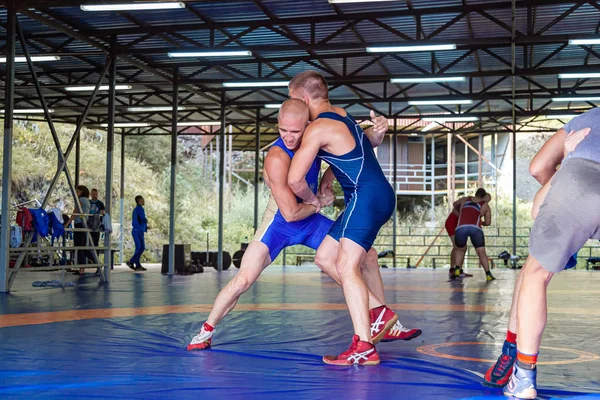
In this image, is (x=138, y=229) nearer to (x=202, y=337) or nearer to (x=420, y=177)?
(x=202, y=337)

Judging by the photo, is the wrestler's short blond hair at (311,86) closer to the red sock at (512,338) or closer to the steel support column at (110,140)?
the red sock at (512,338)

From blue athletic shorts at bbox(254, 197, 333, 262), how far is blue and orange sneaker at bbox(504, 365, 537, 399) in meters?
1.81

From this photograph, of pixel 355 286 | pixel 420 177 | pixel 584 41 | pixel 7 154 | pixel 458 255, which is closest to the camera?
pixel 355 286

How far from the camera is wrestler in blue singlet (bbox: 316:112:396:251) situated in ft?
14.2

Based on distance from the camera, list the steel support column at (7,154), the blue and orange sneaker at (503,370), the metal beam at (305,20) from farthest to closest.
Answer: the metal beam at (305,20), the steel support column at (7,154), the blue and orange sneaker at (503,370)

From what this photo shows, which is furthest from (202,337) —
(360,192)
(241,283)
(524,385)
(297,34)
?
(297,34)

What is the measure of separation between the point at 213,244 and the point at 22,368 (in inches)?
1112

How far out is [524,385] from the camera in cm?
320

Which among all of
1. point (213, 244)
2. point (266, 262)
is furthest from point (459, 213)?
point (213, 244)

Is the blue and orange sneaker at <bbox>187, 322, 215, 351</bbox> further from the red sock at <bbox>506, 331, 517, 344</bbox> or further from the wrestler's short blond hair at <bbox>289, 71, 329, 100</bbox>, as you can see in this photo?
the red sock at <bbox>506, 331, 517, 344</bbox>

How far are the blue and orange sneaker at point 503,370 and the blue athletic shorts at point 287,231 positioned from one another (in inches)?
61.8

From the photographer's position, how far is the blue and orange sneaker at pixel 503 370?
3436mm

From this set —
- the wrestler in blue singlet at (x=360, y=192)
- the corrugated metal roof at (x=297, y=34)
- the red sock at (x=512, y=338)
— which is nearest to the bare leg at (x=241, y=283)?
the wrestler in blue singlet at (x=360, y=192)

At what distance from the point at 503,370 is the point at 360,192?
4.39 ft
